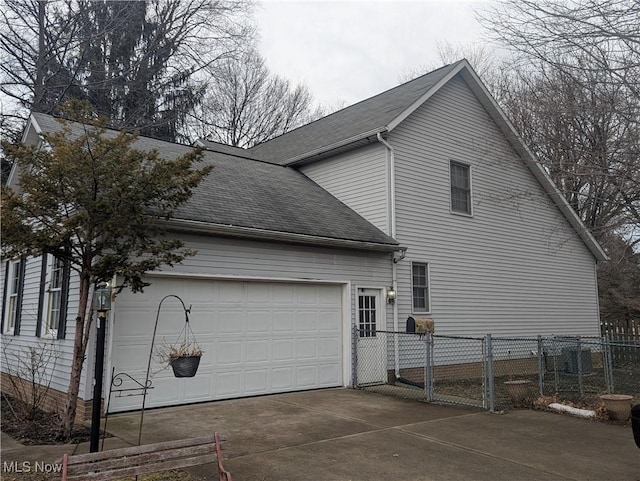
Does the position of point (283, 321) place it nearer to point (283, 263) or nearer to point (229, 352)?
point (283, 263)

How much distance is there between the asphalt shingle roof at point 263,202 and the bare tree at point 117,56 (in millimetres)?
10109

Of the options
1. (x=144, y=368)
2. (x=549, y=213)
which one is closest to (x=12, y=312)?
(x=144, y=368)

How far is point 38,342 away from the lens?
9.76 meters

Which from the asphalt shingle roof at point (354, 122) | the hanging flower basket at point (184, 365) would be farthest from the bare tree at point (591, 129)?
the hanging flower basket at point (184, 365)

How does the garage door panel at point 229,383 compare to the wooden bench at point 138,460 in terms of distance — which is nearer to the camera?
the wooden bench at point 138,460

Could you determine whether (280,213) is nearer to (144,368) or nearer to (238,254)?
(238,254)

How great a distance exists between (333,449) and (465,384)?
687 cm

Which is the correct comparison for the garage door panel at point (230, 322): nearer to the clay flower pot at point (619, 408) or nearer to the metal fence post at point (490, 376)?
the metal fence post at point (490, 376)

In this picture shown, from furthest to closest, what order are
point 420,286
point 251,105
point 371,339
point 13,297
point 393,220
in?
point 251,105 → point 420,286 → point 393,220 → point 13,297 → point 371,339

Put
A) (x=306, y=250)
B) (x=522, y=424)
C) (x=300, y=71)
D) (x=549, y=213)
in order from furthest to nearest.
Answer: (x=300, y=71), (x=549, y=213), (x=306, y=250), (x=522, y=424)

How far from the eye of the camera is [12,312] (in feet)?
39.9

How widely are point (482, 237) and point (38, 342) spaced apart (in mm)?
11267

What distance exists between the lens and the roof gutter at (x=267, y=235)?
8.70 m

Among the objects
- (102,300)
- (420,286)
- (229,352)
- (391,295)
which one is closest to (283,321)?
(229,352)
